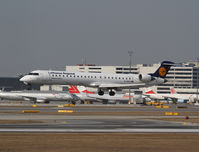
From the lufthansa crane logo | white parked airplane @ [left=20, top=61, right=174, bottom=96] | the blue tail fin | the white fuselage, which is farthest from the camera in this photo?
the lufthansa crane logo

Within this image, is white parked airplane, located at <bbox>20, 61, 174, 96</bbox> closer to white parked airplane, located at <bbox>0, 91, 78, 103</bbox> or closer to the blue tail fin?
the blue tail fin

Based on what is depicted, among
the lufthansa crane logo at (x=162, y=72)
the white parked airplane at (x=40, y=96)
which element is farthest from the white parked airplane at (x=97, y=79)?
the white parked airplane at (x=40, y=96)

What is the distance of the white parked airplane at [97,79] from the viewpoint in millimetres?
85000

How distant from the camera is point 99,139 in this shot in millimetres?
34125

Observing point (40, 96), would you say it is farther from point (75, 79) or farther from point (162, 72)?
point (75, 79)

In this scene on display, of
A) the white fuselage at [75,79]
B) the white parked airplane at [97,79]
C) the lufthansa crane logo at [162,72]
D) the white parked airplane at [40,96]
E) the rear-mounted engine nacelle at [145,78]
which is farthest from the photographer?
the white parked airplane at [40,96]

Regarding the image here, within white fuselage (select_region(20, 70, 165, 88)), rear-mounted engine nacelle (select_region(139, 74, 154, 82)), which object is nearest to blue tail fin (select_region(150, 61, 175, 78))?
rear-mounted engine nacelle (select_region(139, 74, 154, 82))

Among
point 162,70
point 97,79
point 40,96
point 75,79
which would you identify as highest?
point 162,70

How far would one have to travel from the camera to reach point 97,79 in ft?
294

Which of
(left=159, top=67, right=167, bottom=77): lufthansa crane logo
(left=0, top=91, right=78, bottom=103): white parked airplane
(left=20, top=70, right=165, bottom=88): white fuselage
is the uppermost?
(left=159, top=67, right=167, bottom=77): lufthansa crane logo

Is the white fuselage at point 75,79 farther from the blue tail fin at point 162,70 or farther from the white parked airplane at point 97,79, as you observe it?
the blue tail fin at point 162,70

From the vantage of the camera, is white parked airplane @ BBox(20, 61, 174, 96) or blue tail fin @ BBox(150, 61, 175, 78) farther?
blue tail fin @ BBox(150, 61, 175, 78)

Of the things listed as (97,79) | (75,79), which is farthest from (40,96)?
(75,79)

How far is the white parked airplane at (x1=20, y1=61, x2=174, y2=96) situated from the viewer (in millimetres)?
85000
